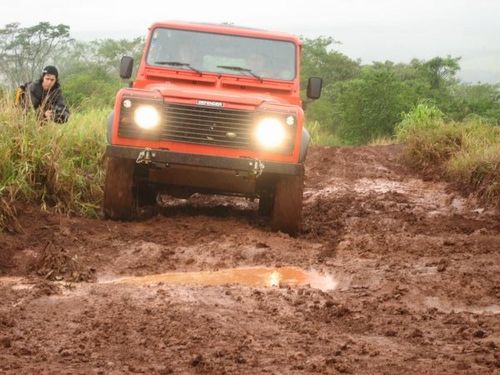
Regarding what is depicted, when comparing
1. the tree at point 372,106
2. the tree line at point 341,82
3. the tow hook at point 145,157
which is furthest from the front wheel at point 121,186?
the tree at point 372,106

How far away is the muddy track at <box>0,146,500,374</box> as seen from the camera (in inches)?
137

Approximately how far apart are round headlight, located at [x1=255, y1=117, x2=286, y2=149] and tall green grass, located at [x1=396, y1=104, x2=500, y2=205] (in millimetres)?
3266

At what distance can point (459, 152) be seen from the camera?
12.5 meters

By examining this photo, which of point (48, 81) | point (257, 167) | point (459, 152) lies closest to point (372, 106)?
point (459, 152)

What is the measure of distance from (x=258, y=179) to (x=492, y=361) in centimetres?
394

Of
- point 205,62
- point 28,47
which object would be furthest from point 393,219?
point 28,47

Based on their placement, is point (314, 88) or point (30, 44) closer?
point (314, 88)

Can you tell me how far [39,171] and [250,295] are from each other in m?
3.20

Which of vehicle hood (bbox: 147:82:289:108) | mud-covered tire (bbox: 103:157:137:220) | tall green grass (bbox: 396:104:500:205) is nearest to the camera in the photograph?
vehicle hood (bbox: 147:82:289:108)

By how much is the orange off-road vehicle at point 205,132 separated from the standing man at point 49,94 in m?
1.10

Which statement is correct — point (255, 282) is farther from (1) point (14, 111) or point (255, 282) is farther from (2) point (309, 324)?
(1) point (14, 111)

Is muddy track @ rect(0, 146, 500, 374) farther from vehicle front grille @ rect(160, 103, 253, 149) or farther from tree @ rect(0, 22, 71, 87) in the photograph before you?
tree @ rect(0, 22, 71, 87)

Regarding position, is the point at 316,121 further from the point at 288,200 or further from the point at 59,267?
the point at 59,267

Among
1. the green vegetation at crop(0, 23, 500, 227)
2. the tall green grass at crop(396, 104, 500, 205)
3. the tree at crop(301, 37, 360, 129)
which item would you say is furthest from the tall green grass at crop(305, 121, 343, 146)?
the tree at crop(301, 37, 360, 129)
